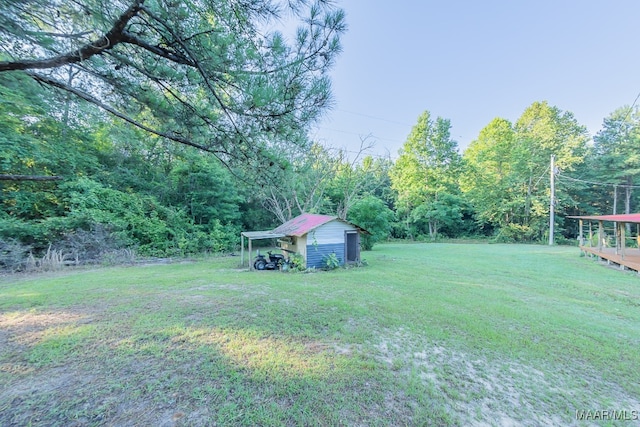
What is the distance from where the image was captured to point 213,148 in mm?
2926

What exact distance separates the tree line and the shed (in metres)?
1.97

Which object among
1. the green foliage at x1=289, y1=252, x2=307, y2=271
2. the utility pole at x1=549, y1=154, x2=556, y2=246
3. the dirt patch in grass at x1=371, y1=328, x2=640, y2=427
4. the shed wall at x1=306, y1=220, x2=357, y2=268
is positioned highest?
the utility pole at x1=549, y1=154, x2=556, y2=246

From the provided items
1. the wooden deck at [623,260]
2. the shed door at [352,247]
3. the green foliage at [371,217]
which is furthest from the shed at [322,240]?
the wooden deck at [623,260]

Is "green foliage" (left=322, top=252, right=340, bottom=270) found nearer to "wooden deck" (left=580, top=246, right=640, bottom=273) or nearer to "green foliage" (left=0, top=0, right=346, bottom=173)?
"green foliage" (left=0, top=0, right=346, bottom=173)

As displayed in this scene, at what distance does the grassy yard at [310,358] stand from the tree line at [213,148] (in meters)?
1.81

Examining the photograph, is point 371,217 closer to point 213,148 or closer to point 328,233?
point 328,233

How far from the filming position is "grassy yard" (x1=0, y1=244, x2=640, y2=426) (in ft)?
6.35

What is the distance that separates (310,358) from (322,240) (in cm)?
676

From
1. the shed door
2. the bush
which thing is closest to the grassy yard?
the bush

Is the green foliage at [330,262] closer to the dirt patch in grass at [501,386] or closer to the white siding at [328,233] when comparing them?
the white siding at [328,233]

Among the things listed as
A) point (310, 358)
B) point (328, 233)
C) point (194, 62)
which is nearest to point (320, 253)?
point (328, 233)

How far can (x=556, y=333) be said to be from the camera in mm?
3527

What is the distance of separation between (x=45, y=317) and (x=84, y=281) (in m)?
3.26

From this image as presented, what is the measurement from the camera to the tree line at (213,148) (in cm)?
214
